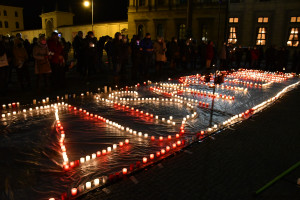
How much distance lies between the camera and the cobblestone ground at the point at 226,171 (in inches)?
127

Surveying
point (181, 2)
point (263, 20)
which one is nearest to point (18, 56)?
point (263, 20)

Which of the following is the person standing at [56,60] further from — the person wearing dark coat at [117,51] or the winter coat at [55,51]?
the person wearing dark coat at [117,51]

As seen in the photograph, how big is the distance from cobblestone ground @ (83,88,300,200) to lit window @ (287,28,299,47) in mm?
19986

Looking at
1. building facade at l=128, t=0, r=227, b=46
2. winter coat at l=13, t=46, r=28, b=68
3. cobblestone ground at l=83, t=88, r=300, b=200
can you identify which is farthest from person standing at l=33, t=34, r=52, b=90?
building facade at l=128, t=0, r=227, b=46

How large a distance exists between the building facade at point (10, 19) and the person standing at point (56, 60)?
186ft

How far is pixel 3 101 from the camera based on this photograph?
7109mm

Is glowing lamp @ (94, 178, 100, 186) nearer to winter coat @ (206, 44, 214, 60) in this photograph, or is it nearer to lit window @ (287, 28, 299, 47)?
winter coat @ (206, 44, 214, 60)

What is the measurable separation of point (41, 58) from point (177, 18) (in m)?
23.3

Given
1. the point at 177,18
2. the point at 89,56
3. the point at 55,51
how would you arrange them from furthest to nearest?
the point at 177,18, the point at 89,56, the point at 55,51

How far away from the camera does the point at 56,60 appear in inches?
336

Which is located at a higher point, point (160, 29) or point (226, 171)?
point (160, 29)

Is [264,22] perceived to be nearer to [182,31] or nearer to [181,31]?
[182,31]

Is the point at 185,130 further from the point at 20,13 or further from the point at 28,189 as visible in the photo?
the point at 20,13

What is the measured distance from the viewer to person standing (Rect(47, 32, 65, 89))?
27.3 feet
